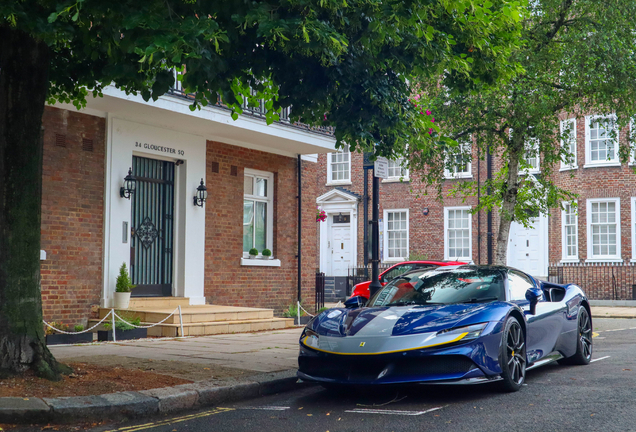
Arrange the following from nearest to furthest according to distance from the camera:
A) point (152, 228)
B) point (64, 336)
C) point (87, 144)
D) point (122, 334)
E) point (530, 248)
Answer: point (64, 336), point (122, 334), point (87, 144), point (152, 228), point (530, 248)

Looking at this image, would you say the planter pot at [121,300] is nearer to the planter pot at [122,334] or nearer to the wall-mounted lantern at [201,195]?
the planter pot at [122,334]

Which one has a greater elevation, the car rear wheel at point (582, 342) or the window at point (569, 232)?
the window at point (569, 232)

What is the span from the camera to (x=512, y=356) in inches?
254

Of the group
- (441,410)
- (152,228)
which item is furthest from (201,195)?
(441,410)

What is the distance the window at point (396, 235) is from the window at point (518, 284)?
21518 millimetres

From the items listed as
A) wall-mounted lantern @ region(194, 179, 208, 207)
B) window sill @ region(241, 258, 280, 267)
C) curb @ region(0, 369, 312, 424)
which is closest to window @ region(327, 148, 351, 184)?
window sill @ region(241, 258, 280, 267)

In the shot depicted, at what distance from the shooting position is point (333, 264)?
3033cm

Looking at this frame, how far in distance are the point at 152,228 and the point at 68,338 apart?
347 cm

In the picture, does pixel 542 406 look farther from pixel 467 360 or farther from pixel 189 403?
pixel 189 403

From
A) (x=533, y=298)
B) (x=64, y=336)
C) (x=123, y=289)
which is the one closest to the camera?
(x=533, y=298)

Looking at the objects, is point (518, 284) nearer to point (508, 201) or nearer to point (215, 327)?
point (215, 327)

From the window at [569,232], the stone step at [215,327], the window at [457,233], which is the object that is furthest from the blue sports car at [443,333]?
the window at [457,233]

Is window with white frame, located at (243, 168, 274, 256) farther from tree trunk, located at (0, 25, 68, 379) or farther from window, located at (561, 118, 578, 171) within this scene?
tree trunk, located at (0, 25, 68, 379)

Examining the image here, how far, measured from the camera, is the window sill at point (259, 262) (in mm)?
15510
